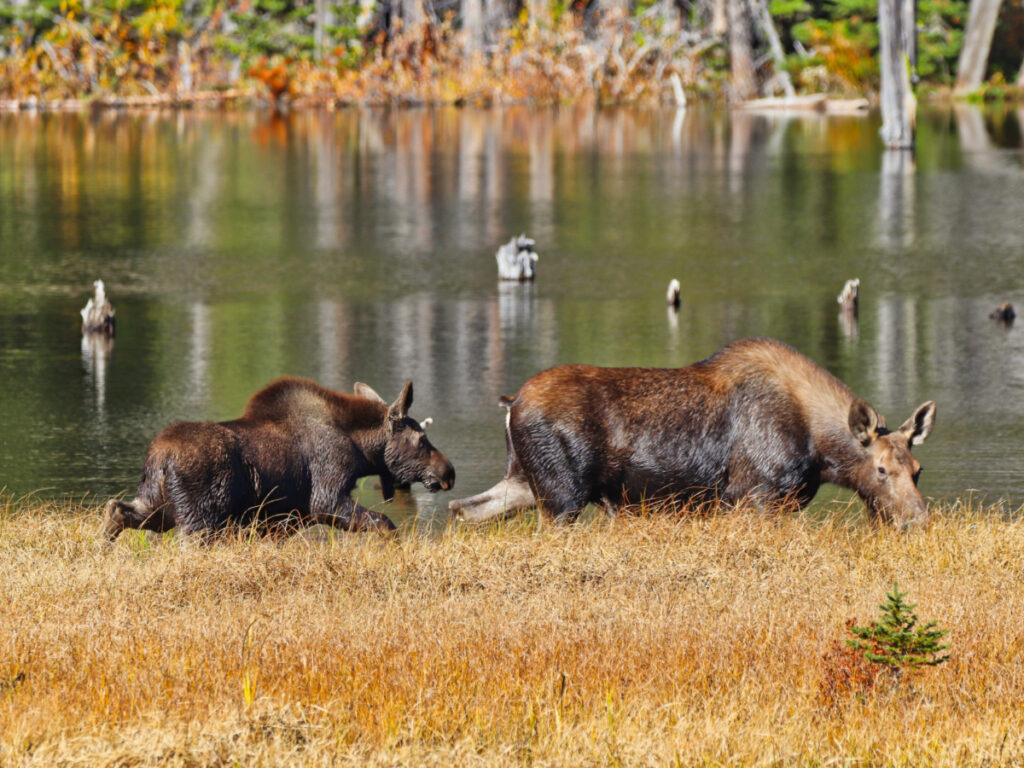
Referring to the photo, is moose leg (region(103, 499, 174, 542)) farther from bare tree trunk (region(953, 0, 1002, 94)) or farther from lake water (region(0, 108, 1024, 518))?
bare tree trunk (region(953, 0, 1002, 94))

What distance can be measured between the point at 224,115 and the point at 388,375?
48.7 m

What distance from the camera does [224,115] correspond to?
212ft

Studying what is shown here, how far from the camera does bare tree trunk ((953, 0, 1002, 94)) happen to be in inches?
2411

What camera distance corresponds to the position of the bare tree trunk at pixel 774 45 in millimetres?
62797

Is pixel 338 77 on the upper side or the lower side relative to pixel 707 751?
upper

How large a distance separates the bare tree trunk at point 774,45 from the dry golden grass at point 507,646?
178ft

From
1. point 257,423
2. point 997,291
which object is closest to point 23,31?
point 997,291

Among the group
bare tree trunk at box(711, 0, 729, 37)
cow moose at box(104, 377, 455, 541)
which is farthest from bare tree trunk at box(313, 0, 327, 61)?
cow moose at box(104, 377, 455, 541)

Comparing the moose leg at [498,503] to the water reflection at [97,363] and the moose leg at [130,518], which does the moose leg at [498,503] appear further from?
the water reflection at [97,363]

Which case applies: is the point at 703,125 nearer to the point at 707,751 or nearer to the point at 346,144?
the point at 346,144

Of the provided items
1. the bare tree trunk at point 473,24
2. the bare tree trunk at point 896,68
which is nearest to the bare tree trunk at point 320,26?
the bare tree trunk at point 473,24

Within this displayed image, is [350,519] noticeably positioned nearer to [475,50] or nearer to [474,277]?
[474,277]

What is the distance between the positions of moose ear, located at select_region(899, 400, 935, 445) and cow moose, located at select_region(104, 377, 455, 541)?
2.78 metres

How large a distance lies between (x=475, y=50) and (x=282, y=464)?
56.6m
